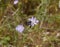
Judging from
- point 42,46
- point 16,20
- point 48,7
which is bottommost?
point 42,46

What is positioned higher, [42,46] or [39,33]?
[39,33]

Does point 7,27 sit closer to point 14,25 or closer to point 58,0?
point 14,25

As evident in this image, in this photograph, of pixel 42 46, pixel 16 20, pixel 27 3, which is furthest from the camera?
pixel 27 3

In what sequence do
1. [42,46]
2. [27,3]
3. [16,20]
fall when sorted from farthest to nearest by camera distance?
1. [27,3]
2. [16,20]
3. [42,46]

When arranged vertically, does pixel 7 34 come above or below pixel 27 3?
below

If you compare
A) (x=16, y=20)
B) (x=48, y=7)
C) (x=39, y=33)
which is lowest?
(x=39, y=33)

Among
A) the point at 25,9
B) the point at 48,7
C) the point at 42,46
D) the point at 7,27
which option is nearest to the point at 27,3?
the point at 25,9

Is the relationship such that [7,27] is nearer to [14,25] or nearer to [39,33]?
[14,25]

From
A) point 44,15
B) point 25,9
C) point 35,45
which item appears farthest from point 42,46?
point 25,9

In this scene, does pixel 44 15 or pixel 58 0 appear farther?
pixel 58 0
